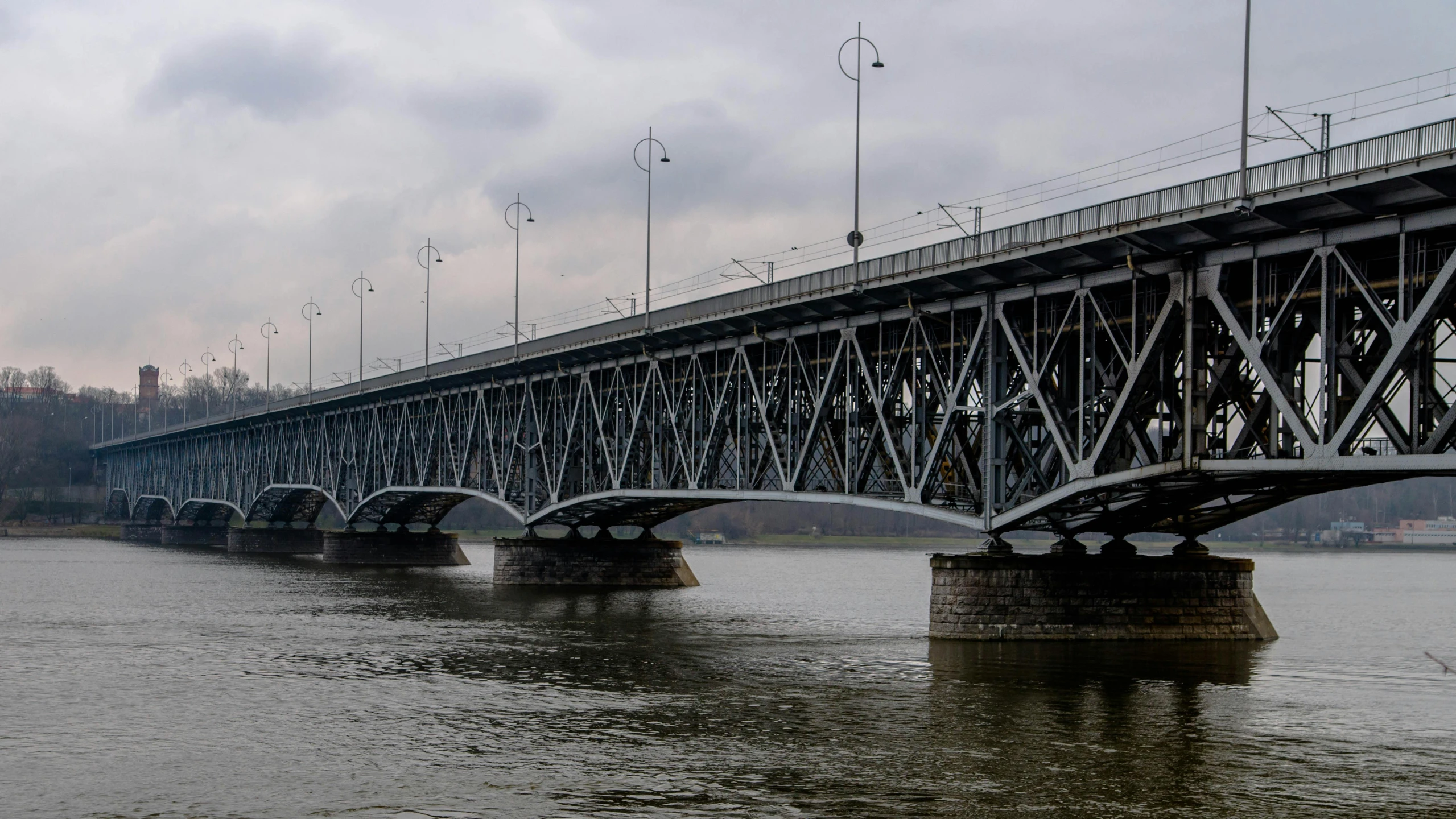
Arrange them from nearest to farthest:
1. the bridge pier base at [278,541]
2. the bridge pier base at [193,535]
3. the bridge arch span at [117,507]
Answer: the bridge pier base at [278,541] → the bridge pier base at [193,535] → the bridge arch span at [117,507]

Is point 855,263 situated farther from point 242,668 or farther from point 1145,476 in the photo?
point 242,668

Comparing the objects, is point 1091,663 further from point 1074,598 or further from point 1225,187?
point 1225,187

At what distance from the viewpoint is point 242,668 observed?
135 feet

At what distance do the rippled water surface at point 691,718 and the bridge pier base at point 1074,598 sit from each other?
0.93 meters

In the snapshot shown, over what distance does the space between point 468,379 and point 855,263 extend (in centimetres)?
4124

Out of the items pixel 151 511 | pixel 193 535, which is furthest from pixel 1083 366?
pixel 151 511

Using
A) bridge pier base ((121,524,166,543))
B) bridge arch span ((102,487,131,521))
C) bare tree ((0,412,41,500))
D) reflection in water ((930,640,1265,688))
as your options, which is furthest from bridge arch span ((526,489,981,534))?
bare tree ((0,412,41,500))

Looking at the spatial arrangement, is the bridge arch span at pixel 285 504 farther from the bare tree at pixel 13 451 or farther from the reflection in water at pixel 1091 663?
the reflection in water at pixel 1091 663

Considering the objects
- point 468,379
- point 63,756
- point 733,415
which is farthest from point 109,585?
point 63,756

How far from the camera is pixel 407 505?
343 ft

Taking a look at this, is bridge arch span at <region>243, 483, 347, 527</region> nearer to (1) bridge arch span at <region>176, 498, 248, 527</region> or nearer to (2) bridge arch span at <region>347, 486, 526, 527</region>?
(2) bridge arch span at <region>347, 486, 526, 527</region>

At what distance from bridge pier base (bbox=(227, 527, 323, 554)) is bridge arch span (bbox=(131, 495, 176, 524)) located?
42.0 m

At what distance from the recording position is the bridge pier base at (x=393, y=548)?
108 metres

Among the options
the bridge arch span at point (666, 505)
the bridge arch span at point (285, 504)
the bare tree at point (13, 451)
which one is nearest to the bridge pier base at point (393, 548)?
the bridge arch span at point (285, 504)
